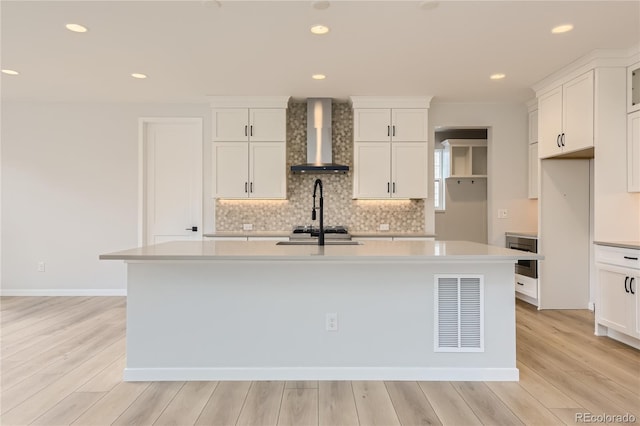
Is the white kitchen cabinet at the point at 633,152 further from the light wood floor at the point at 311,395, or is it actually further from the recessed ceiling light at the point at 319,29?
the recessed ceiling light at the point at 319,29

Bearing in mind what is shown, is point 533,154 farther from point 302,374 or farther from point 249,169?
point 302,374

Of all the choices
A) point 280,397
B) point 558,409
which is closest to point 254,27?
point 280,397

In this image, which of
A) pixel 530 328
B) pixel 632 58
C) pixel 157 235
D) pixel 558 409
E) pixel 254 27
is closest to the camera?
pixel 558 409

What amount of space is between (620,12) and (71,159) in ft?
19.7

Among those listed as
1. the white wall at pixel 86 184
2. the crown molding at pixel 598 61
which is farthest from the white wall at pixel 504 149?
the crown molding at pixel 598 61

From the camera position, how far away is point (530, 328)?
3.55 meters

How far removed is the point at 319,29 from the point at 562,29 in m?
Result: 1.92

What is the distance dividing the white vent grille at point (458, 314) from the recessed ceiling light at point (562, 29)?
210cm

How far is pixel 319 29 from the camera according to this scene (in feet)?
9.34

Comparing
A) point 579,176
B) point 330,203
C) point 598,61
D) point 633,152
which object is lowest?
point 330,203

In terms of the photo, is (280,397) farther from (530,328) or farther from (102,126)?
(102,126)

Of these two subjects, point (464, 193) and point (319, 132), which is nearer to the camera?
point (319, 132)

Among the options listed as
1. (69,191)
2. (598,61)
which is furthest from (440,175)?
(69,191)

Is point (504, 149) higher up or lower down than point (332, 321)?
higher up
